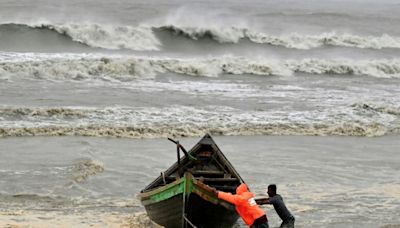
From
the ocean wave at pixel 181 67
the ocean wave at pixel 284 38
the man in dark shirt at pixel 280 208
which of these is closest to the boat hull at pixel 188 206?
the man in dark shirt at pixel 280 208

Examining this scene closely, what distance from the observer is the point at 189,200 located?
29.9 ft

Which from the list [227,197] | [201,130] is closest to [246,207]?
[227,197]

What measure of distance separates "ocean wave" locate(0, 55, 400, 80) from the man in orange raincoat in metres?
17.4

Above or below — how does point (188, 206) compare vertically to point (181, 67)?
below

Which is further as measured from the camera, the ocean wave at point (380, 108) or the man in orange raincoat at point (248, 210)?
the ocean wave at point (380, 108)

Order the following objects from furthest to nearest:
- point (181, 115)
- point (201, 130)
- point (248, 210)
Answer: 1. point (181, 115)
2. point (201, 130)
3. point (248, 210)

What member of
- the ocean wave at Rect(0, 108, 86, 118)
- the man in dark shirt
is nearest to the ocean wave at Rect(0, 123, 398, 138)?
the ocean wave at Rect(0, 108, 86, 118)

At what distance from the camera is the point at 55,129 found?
16.8 m

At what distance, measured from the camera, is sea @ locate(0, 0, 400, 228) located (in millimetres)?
11795

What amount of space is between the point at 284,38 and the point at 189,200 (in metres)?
33.4

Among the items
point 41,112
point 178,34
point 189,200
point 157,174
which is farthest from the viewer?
point 178,34

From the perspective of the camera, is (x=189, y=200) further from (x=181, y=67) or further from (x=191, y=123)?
(x=181, y=67)

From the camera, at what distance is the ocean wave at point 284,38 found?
131ft

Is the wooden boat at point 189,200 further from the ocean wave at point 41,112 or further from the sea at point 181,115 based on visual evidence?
the ocean wave at point 41,112
